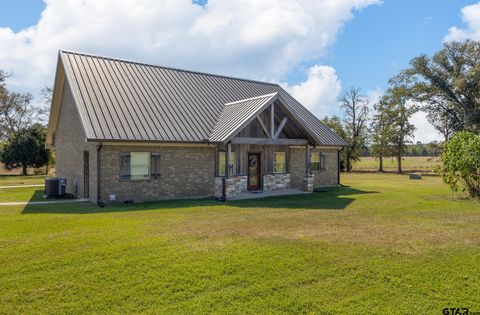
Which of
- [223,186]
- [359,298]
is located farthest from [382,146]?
[359,298]

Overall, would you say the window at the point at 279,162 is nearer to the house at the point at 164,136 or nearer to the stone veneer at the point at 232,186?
the house at the point at 164,136

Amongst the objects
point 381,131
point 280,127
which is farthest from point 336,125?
point 280,127

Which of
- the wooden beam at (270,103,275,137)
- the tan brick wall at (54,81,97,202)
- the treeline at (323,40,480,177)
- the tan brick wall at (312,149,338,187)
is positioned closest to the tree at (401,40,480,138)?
the treeline at (323,40,480,177)

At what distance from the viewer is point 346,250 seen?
796cm

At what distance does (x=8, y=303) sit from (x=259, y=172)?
15.0 m

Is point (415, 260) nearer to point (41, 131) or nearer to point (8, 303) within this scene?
point (8, 303)

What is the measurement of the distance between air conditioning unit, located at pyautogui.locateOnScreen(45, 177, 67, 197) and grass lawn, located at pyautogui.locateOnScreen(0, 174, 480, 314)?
525 cm

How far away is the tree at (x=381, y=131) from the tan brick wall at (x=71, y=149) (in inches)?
1459

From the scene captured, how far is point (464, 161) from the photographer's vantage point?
1586cm

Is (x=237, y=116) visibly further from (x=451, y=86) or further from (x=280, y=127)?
(x=451, y=86)

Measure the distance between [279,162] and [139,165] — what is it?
8204 mm

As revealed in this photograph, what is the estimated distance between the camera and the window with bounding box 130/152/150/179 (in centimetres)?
1572

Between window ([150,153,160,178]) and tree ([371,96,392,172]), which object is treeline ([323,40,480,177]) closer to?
tree ([371,96,392,172])

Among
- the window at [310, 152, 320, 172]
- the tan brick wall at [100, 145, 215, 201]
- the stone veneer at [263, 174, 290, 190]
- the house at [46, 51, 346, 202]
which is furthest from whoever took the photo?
the window at [310, 152, 320, 172]
